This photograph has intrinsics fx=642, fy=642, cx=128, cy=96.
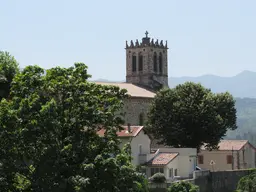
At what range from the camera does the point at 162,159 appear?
64688 millimetres

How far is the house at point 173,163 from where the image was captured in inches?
2516

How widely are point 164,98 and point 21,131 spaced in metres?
43.3

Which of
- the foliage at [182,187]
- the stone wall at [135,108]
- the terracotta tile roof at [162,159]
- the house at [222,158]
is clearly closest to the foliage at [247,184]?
the terracotta tile roof at [162,159]

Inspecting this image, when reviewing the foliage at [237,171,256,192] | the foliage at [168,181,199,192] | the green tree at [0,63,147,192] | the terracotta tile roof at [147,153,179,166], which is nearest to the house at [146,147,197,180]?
the terracotta tile roof at [147,153,179,166]

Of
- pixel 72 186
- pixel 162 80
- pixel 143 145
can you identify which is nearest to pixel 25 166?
pixel 72 186

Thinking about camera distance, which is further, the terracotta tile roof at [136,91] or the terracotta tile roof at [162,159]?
the terracotta tile roof at [136,91]

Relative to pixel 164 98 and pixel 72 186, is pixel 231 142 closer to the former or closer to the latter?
pixel 164 98

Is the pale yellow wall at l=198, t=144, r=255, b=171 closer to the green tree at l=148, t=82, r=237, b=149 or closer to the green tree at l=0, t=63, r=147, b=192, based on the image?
the green tree at l=148, t=82, r=237, b=149

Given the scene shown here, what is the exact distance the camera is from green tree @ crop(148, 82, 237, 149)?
242ft

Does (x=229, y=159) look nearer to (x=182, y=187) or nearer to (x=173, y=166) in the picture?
(x=173, y=166)

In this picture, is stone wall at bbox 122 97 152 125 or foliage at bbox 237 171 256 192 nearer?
foliage at bbox 237 171 256 192

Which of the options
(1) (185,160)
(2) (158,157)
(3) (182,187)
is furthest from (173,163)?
(3) (182,187)

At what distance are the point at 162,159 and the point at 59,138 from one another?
29819 millimetres

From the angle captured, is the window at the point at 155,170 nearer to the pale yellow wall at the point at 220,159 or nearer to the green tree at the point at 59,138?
the pale yellow wall at the point at 220,159
